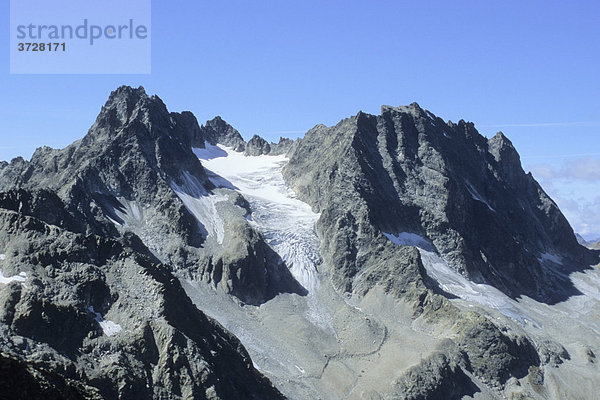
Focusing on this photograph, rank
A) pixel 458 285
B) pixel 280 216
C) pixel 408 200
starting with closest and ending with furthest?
pixel 458 285 < pixel 280 216 < pixel 408 200

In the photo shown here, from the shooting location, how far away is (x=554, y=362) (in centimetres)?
11281

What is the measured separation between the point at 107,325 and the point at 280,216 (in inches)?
3395

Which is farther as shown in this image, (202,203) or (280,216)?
(280,216)

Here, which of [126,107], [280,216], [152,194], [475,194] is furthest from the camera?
[475,194]

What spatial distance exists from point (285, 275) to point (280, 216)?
26351 millimetres

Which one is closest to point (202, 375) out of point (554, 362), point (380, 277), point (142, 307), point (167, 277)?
point (142, 307)

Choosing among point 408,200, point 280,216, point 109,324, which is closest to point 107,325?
point 109,324

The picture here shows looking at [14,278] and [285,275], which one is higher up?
[14,278]

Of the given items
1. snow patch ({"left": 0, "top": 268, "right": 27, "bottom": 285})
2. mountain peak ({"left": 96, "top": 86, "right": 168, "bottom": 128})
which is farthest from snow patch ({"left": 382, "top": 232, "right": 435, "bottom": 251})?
snow patch ({"left": 0, "top": 268, "right": 27, "bottom": 285})

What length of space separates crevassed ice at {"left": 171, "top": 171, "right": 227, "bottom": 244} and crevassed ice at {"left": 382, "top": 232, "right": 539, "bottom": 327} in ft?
126

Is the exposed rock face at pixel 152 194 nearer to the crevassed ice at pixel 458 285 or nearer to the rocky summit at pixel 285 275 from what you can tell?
the rocky summit at pixel 285 275

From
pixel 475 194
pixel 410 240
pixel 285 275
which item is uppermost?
pixel 475 194

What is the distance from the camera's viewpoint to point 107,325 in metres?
69.2

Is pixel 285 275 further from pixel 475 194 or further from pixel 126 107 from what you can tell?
pixel 475 194
